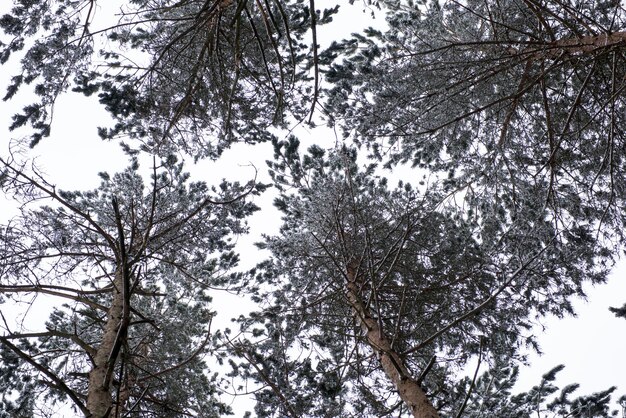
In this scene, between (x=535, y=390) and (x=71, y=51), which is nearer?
(x=71, y=51)

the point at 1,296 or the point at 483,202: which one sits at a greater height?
the point at 1,296

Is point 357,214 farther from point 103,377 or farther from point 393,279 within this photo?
point 103,377

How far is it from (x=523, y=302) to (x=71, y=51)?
7788mm

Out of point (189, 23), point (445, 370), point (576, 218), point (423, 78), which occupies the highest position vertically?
point (189, 23)

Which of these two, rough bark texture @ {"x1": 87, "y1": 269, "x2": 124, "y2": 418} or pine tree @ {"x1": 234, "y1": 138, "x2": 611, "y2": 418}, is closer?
rough bark texture @ {"x1": 87, "y1": 269, "x2": 124, "y2": 418}

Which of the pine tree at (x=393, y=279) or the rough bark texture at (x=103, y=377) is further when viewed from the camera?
the pine tree at (x=393, y=279)

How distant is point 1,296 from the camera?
7512 mm

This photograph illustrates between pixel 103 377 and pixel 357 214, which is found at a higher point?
pixel 357 214

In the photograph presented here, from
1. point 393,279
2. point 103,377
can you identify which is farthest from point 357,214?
point 103,377

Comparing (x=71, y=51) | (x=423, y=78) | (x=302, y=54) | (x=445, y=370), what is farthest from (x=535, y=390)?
(x=71, y=51)

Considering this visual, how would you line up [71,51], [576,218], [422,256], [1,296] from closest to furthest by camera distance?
[71,51] < [1,296] < [576,218] < [422,256]

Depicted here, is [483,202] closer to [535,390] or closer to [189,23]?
[535,390]

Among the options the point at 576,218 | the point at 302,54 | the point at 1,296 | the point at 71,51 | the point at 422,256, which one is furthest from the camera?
the point at 422,256

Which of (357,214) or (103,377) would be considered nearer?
(103,377)
